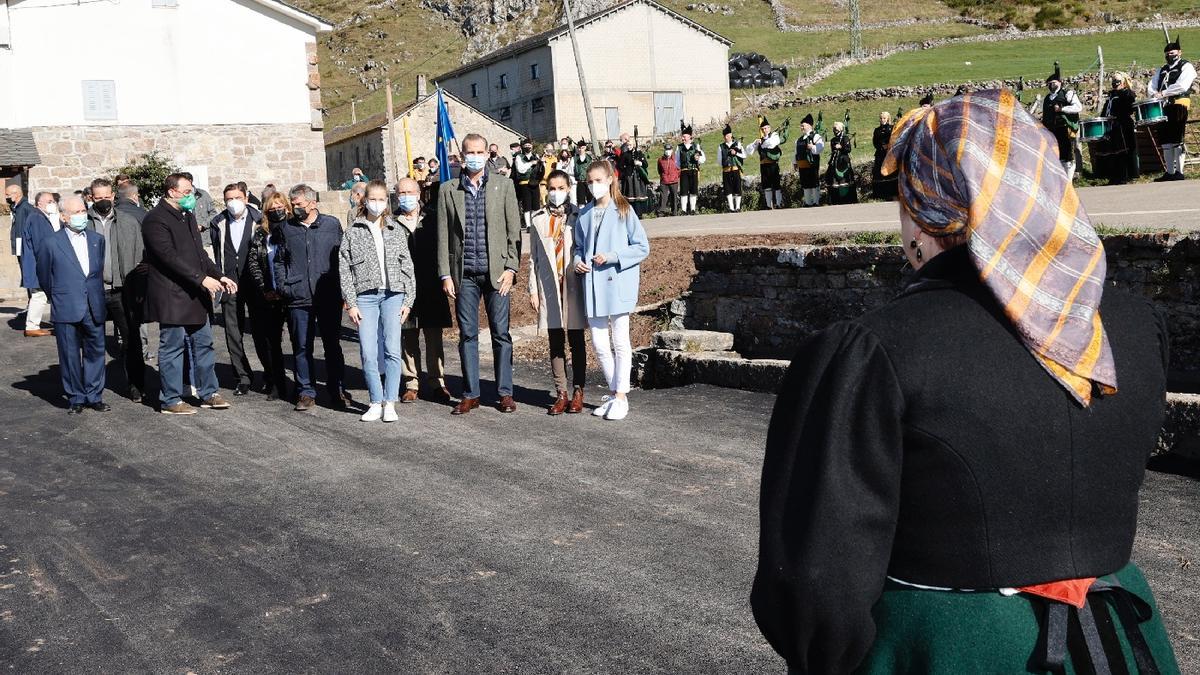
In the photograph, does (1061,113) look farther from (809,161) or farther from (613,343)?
(613,343)

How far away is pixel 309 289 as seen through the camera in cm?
Result: 1052

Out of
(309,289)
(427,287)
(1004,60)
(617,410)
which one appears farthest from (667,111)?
(617,410)

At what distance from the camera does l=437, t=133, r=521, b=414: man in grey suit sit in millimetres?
9914

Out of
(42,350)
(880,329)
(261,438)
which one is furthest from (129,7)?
(880,329)

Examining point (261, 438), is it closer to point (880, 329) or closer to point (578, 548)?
point (578, 548)

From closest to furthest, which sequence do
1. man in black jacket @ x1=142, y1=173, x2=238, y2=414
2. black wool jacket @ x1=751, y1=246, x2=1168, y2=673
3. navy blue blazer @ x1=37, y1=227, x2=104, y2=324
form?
1. black wool jacket @ x1=751, y1=246, x2=1168, y2=673
2. man in black jacket @ x1=142, y1=173, x2=238, y2=414
3. navy blue blazer @ x1=37, y1=227, x2=104, y2=324

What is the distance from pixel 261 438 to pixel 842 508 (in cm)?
786

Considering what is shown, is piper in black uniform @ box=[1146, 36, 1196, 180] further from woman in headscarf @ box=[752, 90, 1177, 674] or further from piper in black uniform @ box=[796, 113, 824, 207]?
woman in headscarf @ box=[752, 90, 1177, 674]

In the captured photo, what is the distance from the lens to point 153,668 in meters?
4.60

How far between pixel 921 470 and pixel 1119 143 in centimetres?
1724

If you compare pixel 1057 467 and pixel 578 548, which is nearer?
pixel 1057 467

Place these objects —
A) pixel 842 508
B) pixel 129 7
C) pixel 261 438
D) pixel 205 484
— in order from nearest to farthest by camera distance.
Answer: pixel 842 508 → pixel 205 484 → pixel 261 438 → pixel 129 7

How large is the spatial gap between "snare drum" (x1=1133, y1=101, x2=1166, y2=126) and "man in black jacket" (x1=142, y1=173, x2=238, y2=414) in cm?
1284

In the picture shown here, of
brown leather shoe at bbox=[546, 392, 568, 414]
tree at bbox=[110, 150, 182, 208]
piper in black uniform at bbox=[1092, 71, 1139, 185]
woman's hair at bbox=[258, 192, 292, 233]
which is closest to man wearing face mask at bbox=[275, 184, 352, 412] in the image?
woman's hair at bbox=[258, 192, 292, 233]
